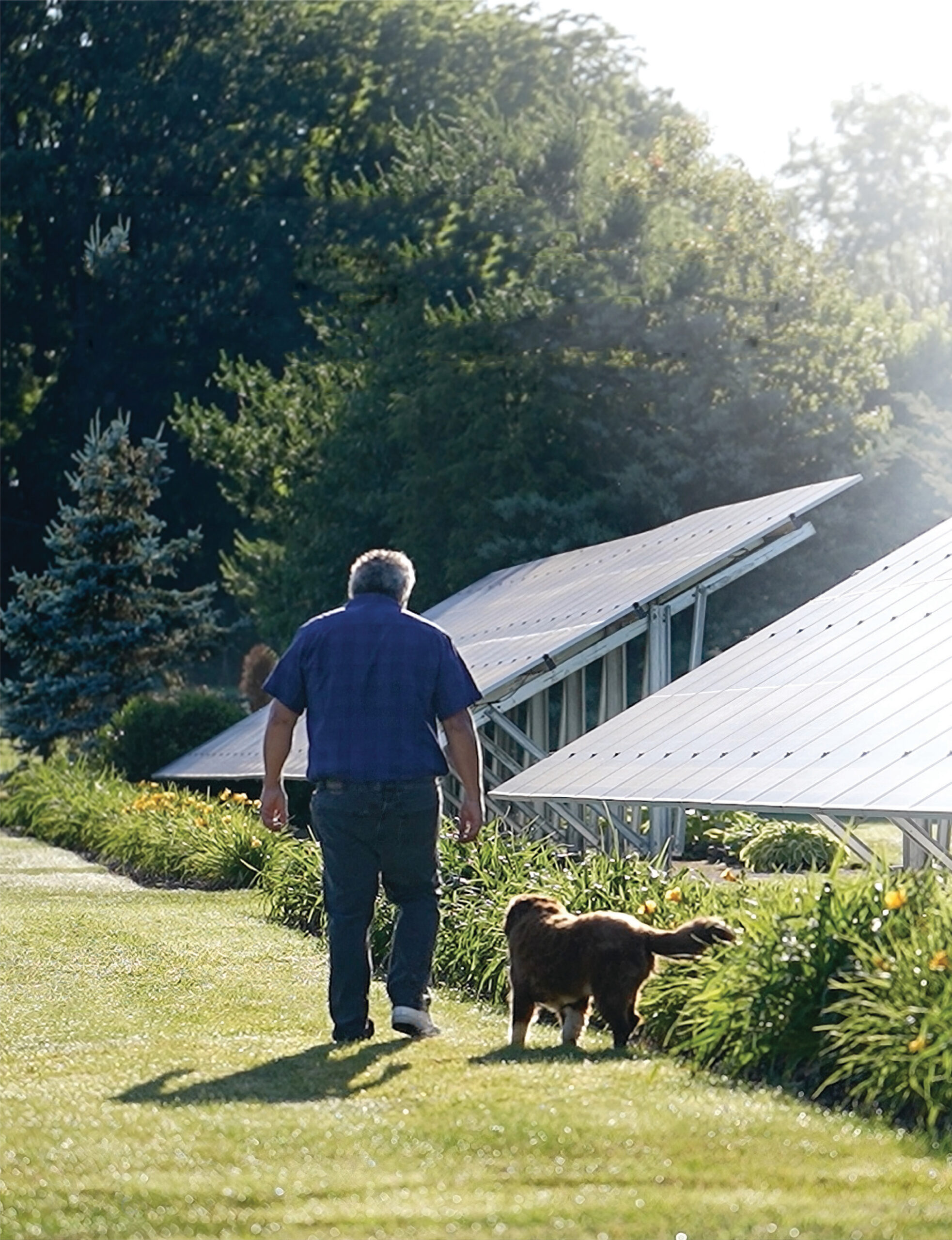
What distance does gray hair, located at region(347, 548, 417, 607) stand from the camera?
8.81 m

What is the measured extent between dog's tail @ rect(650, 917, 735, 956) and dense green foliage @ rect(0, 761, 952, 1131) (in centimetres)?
7

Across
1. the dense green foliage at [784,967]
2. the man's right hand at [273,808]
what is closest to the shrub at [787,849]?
the dense green foliage at [784,967]

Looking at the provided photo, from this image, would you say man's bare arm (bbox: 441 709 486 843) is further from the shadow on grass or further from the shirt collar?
the shadow on grass

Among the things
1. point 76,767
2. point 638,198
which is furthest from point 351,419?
point 76,767

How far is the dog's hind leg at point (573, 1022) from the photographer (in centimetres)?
839

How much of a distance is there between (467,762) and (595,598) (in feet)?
31.0

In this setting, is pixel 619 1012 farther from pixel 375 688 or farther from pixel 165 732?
pixel 165 732

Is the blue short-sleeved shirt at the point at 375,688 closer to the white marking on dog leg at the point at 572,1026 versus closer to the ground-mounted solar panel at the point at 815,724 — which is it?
the white marking on dog leg at the point at 572,1026

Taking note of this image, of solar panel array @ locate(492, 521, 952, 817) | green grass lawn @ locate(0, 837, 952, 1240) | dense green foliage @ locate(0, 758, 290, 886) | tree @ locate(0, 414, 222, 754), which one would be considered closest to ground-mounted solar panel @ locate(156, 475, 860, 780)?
dense green foliage @ locate(0, 758, 290, 886)

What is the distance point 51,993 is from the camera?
10789 millimetres

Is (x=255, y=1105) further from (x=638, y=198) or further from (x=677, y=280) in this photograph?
(x=638, y=198)

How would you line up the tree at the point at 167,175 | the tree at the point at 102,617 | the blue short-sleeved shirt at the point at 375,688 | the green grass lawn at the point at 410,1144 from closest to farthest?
the green grass lawn at the point at 410,1144 → the blue short-sleeved shirt at the point at 375,688 → the tree at the point at 102,617 → the tree at the point at 167,175

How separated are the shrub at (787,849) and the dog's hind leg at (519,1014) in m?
10.4

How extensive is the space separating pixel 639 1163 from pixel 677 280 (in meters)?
24.8
